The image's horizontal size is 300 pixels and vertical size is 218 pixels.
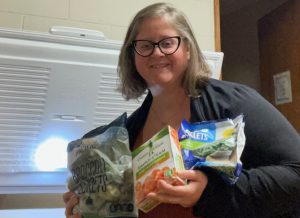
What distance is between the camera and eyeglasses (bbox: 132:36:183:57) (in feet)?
2.60

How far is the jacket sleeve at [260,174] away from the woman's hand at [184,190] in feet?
0.05

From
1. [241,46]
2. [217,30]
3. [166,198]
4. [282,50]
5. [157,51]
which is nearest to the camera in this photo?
[166,198]

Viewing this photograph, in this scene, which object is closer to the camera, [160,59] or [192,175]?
[192,175]

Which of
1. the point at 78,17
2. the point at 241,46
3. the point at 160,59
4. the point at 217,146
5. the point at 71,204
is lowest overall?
the point at 71,204

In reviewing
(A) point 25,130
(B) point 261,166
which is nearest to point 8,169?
(A) point 25,130

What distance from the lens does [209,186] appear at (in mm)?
606

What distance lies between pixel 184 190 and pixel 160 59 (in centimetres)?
32

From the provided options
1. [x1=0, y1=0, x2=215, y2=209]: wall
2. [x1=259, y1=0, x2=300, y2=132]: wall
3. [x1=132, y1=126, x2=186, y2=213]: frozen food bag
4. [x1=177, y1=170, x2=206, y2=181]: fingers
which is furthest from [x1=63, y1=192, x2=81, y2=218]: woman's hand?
[x1=259, y1=0, x2=300, y2=132]: wall

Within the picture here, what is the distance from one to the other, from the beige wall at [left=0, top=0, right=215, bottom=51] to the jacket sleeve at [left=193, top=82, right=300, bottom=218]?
0.73 meters

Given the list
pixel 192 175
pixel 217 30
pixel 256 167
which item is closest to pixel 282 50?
pixel 217 30

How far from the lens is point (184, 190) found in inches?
22.6

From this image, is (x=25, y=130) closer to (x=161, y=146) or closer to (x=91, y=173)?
(x=91, y=173)

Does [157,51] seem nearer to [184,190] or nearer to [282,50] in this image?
[184,190]

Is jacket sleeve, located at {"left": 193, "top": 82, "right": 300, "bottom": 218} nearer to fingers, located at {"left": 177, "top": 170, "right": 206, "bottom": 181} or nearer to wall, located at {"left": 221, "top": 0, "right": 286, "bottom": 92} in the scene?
fingers, located at {"left": 177, "top": 170, "right": 206, "bottom": 181}
